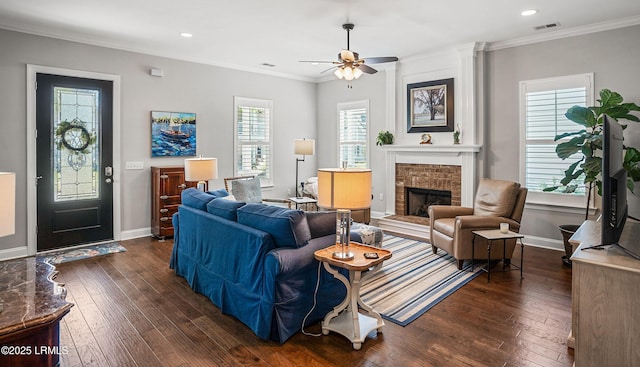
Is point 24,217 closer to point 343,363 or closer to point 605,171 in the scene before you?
point 343,363

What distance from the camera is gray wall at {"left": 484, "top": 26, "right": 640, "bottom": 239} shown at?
4547 millimetres

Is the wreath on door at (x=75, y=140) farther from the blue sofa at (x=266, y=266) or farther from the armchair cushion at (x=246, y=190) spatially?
the blue sofa at (x=266, y=266)

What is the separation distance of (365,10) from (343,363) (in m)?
3.65

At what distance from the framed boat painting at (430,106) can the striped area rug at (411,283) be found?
226 centimetres

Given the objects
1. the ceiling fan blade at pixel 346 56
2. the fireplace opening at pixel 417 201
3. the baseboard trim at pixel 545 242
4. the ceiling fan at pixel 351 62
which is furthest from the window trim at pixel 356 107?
the baseboard trim at pixel 545 242

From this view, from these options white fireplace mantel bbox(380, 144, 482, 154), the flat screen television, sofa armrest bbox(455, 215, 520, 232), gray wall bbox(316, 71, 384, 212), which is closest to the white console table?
the flat screen television

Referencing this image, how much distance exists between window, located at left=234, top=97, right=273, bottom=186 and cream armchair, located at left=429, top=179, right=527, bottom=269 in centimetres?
377

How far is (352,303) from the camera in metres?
2.71

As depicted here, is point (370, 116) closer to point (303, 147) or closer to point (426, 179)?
point (303, 147)

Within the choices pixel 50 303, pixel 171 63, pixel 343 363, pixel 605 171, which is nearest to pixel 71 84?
pixel 171 63

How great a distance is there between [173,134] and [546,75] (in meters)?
5.67

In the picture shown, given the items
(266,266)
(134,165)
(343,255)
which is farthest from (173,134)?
(343,255)

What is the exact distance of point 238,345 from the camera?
265cm

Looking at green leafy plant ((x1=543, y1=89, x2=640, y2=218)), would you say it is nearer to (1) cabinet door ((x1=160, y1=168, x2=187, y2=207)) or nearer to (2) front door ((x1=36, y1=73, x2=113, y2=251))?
(1) cabinet door ((x1=160, y1=168, x2=187, y2=207))
